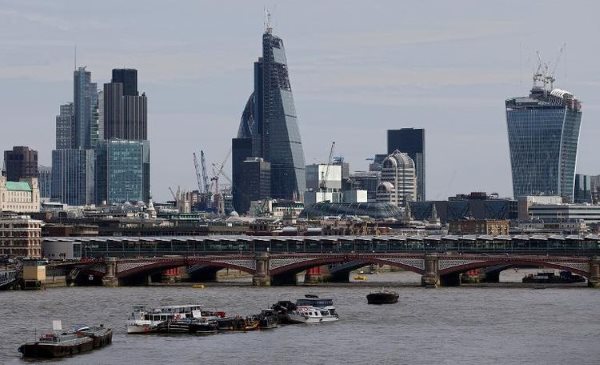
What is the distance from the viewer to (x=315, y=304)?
15588cm

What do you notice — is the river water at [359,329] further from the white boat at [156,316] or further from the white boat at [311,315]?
the white boat at [311,315]

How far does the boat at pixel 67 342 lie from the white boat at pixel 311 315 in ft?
76.1

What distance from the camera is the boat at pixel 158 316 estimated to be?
459 ft

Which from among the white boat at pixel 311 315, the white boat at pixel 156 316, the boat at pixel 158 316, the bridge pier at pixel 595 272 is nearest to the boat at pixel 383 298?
the white boat at pixel 311 315

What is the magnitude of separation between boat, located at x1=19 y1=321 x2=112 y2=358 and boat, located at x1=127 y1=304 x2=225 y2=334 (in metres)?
6.97

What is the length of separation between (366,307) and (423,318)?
1595cm

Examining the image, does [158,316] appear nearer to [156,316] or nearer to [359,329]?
[156,316]

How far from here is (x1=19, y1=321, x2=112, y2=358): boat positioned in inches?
4759

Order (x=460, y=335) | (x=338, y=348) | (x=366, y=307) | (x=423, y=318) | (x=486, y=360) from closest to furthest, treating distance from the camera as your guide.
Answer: (x=486, y=360), (x=338, y=348), (x=460, y=335), (x=423, y=318), (x=366, y=307)

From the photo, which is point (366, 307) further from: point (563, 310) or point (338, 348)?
point (338, 348)

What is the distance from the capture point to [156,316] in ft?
466

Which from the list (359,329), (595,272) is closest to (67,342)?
(359,329)

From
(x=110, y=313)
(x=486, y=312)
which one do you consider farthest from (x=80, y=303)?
(x=486, y=312)

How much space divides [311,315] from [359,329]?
28.7 ft
